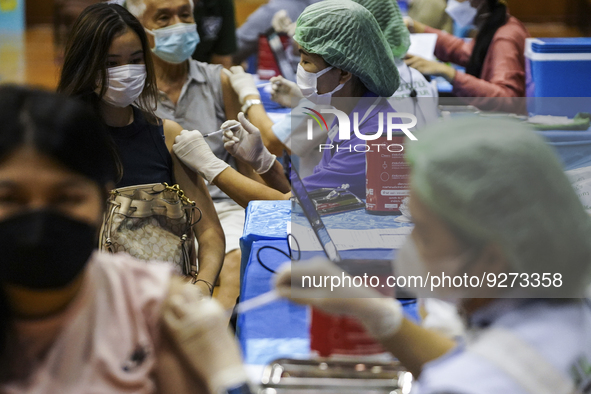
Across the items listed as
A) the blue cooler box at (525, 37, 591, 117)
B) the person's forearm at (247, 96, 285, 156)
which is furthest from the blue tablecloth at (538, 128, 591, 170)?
the person's forearm at (247, 96, 285, 156)

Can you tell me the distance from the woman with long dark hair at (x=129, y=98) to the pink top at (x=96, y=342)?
110 centimetres

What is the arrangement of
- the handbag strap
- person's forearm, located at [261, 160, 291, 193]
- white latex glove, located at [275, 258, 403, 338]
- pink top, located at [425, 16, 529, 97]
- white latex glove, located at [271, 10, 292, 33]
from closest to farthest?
1. the handbag strap
2. white latex glove, located at [275, 258, 403, 338]
3. person's forearm, located at [261, 160, 291, 193]
4. pink top, located at [425, 16, 529, 97]
5. white latex glove, located at [271, 10, 292, 33]

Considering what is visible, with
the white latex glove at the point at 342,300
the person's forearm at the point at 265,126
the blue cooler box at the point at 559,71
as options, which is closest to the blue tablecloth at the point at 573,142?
the blue cooler box at the point at 559,71

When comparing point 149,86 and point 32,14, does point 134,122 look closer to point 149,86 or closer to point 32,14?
point 149,86

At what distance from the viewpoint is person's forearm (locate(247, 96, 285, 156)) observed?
9.89 ft

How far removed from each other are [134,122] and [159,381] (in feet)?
4.47

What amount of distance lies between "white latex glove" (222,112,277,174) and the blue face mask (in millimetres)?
587

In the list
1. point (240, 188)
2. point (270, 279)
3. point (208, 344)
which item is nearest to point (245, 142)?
point (240, 188)

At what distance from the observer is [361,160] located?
213 cm

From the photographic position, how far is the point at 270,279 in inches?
68.9

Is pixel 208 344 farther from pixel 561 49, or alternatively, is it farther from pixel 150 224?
pixel 561 49

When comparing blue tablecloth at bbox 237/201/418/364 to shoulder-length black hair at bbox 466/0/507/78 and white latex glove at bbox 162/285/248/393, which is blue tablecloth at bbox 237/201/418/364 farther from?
shoulder-length black hair at bbox 466/0/507/78

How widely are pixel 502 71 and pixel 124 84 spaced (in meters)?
2.45

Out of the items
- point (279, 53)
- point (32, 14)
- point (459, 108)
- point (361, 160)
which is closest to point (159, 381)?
point (361, 160)
